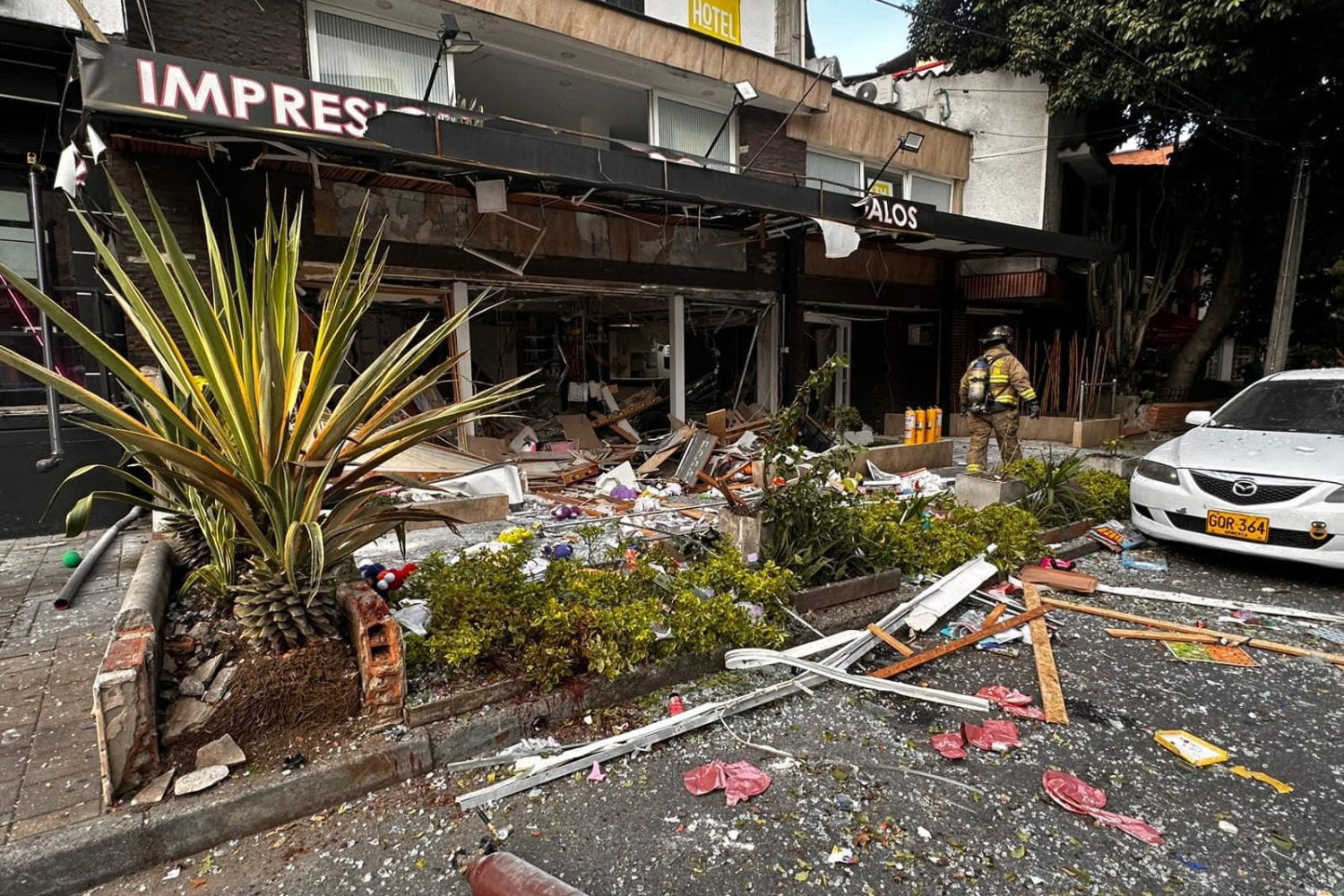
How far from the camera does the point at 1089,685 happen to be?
3762 millimetres

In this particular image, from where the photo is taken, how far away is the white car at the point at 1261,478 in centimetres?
483

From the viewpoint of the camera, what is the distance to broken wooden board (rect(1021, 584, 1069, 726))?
3422mm

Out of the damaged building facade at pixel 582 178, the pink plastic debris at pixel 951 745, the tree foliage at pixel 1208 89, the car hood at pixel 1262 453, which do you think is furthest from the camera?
the tree foliage at pixel 1208 89

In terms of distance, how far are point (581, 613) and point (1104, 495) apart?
6068 mm

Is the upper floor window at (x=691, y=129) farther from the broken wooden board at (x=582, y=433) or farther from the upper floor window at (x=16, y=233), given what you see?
the upper floor window at (x=16, y=233)

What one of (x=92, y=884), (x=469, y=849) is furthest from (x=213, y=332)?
(x=469, y=849)

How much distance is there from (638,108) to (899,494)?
7.18 meters

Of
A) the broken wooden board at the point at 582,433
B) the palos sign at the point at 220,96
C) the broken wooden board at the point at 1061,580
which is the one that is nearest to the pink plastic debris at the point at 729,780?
the broken wooden board at the point at 1061,580

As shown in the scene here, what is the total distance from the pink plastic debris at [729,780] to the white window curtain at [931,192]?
42.6 ft

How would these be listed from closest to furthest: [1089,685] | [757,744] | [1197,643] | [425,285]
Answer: [757,744]
[1089,685]
[1197,643]
[425,285]

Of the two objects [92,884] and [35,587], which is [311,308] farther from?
[92,884]

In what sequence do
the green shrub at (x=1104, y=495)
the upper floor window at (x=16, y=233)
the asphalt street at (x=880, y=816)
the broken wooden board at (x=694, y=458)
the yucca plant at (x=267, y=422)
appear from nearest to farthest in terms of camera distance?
1. the asphalt street at (x=880, y=816)
2. the yucca plant at (x=267, y=422)
3. the upper floor window at (x=16, y=233)
4. the green shrub at (x=1104, y=495)
5. the broken wooden board at (x=694, y=458)

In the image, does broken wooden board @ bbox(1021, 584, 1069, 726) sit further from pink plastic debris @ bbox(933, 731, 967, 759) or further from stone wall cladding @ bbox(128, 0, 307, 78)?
stone wall cladding @ bbox(128, 0, 307, 78)

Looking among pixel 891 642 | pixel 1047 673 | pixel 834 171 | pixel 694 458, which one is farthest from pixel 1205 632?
pixel 834 171
